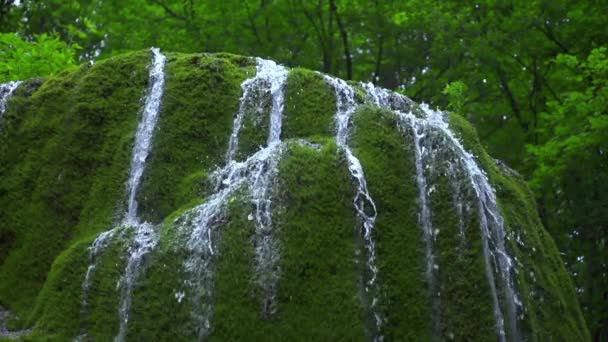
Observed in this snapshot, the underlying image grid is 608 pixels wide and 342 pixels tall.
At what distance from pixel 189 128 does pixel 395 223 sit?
6.69 ft

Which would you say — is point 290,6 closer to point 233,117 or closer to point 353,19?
point 353,19

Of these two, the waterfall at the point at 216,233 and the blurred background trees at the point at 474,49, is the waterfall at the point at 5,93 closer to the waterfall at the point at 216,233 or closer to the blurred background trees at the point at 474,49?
the waterfall at the point at 216,233

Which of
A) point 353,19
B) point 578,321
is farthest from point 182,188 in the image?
point 353,19

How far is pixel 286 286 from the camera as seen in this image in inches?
203

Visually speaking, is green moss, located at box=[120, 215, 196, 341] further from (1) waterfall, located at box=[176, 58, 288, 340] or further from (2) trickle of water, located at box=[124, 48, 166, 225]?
(2) trickle of water, located at box=[124, 48, 166, 225]

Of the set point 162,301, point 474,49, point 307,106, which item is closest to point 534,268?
point 307,106

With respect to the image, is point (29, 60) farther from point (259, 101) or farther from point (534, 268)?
point (534, 268)

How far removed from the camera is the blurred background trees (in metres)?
11.5

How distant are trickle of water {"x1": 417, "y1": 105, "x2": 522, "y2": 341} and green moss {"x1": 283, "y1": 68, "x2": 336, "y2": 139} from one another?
899mm

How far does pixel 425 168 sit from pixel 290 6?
7.35 meters

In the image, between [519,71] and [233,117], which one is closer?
[233,117]

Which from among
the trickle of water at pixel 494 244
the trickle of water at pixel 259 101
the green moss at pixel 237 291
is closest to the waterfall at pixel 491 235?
the trickle of water at pixel 494 244

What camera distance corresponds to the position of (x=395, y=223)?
18.2ft

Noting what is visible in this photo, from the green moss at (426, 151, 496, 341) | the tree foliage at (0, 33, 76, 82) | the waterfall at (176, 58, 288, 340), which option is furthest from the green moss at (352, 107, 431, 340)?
the tree foliage at (0, 33, 76, 82)
